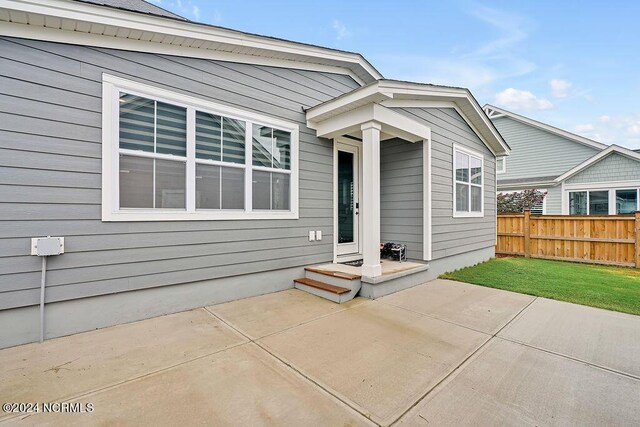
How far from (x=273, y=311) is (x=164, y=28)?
368cm

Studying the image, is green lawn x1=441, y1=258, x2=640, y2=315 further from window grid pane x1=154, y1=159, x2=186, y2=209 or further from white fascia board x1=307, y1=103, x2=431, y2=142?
window grid pane x1=154, y1=159, x2=186, y2=209

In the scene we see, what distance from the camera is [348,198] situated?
5734 mm

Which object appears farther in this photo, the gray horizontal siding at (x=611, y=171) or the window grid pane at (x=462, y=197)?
the gray horizontal siding at (x=611, y=171)

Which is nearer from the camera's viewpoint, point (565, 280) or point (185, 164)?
point (185, 164)

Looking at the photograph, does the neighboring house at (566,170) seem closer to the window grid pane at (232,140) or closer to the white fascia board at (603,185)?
the white fascia board at (603,185)

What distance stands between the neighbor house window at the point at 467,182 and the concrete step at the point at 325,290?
3690 mm

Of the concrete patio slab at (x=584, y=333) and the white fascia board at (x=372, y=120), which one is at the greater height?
the white fascia board at (x=372, y=120)

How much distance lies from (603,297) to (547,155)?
11.3 m

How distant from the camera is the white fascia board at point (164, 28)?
104 inches

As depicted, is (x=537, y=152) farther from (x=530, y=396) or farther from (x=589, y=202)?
(x=530, y=396)

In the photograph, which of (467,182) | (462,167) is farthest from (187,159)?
(467,182)

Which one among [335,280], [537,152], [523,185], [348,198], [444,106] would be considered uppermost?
[537,152]

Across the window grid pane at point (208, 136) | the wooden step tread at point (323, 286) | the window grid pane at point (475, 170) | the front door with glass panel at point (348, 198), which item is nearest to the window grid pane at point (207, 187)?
the window grid pane at point (208, 136)

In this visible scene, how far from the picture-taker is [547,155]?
42.5 feet
